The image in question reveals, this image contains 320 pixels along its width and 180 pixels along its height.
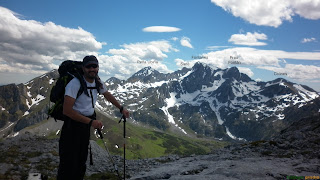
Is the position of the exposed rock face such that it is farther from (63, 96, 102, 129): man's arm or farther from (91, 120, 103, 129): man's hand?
(63, 96, 102, 129): man's arm

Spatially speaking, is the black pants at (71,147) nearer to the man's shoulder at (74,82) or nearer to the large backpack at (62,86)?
the large backpack at (62,86)

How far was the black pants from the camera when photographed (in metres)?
7.30

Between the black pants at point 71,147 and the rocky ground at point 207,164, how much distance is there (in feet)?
22.1

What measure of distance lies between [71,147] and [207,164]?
13.2 metres

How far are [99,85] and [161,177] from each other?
816 centimetres

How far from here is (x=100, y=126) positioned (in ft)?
23.0

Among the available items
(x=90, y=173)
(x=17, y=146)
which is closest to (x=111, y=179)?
(x=90, y=173)

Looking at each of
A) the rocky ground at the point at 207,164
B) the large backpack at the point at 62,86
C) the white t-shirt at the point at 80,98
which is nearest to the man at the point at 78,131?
the white t-shirt at the point at 80,98

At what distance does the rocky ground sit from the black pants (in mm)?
6742

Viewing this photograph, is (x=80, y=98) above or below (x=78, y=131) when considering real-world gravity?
above

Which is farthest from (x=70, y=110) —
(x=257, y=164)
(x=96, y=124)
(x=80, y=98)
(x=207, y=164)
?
(x=207, y=164)

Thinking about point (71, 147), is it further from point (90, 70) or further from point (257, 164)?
point (257, 164)

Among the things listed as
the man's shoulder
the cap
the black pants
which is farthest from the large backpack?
the black pants

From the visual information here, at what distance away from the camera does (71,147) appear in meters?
7.38
